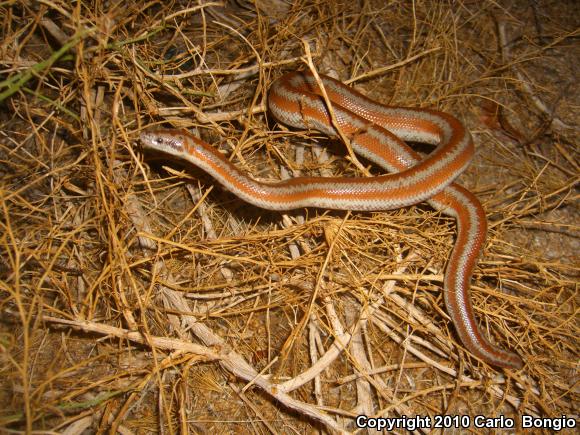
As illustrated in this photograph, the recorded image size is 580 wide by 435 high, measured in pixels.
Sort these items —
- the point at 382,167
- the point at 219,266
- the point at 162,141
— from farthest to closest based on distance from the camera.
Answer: the point at 382,167, the point at 219,266, the point at 162,141

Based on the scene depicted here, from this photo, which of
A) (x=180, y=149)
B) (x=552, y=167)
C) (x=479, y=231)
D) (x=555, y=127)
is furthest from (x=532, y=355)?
(x=180, y=149)

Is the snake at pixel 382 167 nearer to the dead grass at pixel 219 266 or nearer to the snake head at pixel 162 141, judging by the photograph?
the snake head at pixel 162 141

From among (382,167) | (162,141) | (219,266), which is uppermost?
(162,141)

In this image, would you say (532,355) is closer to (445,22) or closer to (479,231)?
(479,231)

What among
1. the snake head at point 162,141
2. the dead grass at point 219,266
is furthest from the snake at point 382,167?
the dead grass at point 219,266

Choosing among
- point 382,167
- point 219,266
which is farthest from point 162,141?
point 382,167

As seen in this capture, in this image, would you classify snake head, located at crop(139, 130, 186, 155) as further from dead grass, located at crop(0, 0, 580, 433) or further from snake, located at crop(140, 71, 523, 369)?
dead grass, located at crop(0, 0, 580, 433)

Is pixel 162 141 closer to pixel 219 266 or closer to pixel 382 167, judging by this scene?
pixel 219 266

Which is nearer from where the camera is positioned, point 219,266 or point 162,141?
point 162,141
